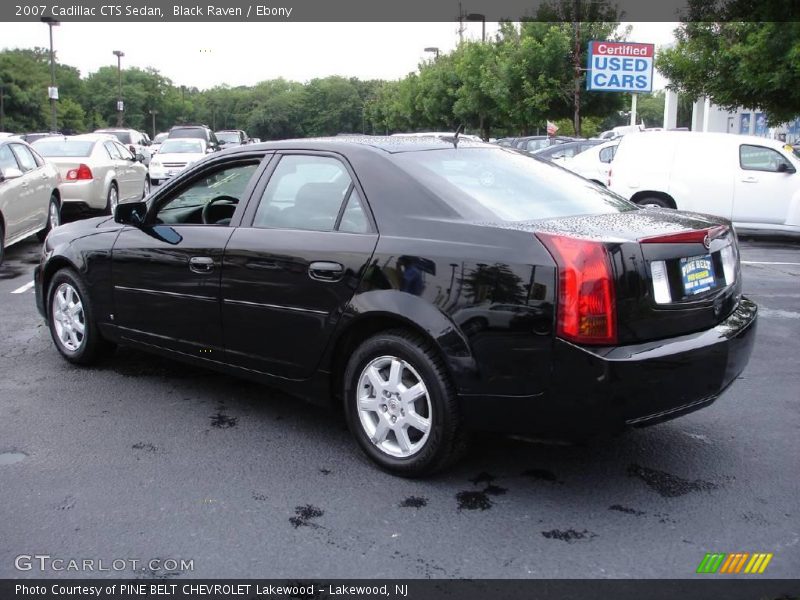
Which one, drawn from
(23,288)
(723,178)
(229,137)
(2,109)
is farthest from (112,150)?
(2,109)

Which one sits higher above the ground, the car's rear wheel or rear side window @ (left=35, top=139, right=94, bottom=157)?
rear side window @ (left=35, top=139, right=94, bottom=157)

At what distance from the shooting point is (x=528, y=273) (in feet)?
11.2

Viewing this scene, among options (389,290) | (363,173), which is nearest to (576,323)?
(389,290)

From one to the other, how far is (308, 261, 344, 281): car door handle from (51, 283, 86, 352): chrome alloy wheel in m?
2.25

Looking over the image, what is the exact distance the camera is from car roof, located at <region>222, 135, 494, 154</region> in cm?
434

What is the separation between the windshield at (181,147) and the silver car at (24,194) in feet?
45.6

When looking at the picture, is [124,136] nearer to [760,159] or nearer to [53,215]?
[53,215]

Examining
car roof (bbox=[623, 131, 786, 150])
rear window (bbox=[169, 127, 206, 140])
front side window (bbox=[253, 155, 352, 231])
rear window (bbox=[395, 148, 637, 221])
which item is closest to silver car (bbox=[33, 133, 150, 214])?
car roof (bbox=[623, 131, 786, 150])

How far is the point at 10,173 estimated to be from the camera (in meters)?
10.4

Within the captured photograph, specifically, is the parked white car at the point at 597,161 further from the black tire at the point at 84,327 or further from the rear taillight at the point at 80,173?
the black tire at the point at 84,327

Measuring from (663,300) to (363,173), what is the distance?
1550 mm

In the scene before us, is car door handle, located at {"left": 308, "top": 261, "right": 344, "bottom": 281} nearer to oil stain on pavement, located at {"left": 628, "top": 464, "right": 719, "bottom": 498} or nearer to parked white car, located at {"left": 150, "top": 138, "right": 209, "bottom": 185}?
oil stain on pavement, located at {"left": 628, "top": 464, "right": 719, "bottom": 498}

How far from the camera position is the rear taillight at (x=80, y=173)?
13752 mm

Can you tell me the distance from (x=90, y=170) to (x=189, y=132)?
62.5 ft
